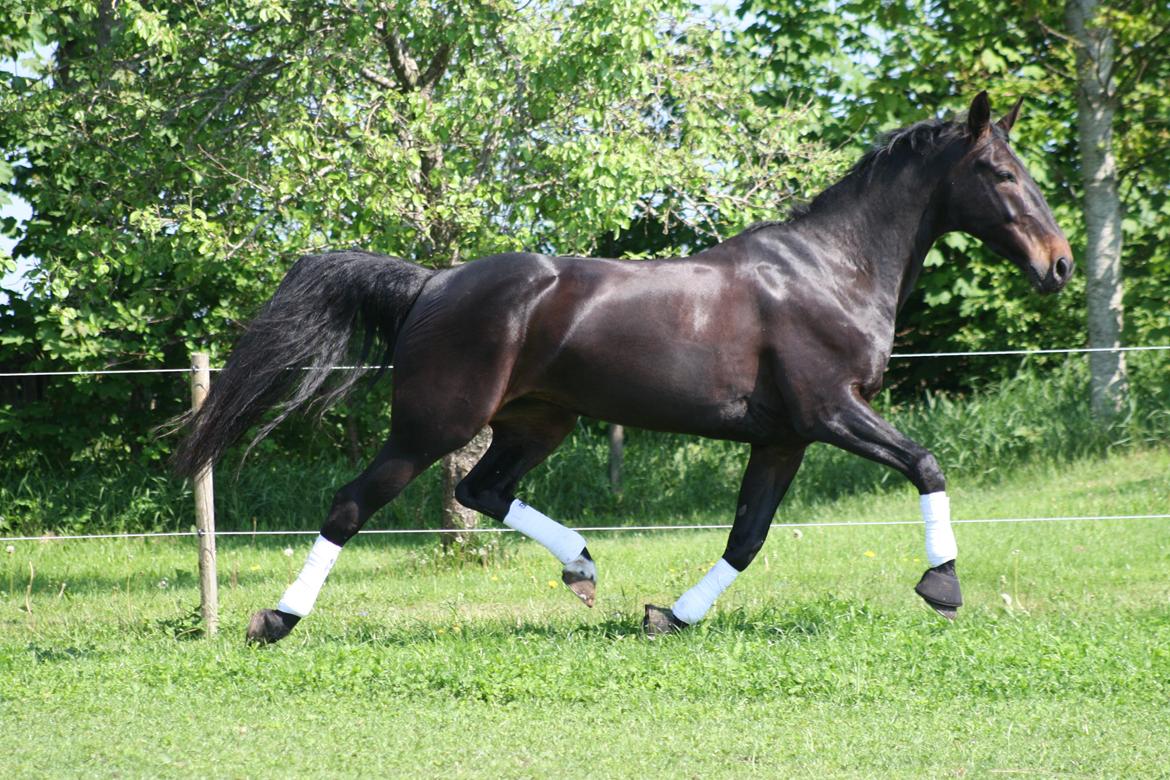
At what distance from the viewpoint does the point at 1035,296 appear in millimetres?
13305

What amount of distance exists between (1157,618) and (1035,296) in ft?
25.5

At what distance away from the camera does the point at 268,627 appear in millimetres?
5695

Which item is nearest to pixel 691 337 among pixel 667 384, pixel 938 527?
pixel 667 384

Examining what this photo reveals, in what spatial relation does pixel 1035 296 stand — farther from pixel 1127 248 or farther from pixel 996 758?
pixel 996 758

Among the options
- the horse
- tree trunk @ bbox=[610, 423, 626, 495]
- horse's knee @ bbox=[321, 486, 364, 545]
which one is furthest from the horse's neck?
tree trunk @ bbox=[610, 423, 626, 495]

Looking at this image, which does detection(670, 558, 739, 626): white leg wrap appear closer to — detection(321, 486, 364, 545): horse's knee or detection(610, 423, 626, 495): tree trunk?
detection(321, 486, 364, 545): horse's knee

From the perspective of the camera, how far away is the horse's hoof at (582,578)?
5.76 metres

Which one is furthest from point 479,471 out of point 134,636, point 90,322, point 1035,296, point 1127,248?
point 1127,248

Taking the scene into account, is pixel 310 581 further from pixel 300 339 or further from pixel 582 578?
pixel 582 578

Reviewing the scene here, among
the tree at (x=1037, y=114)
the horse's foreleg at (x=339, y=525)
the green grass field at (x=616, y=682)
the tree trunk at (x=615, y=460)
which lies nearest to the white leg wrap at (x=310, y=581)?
the horse's foreleg at (x=339, y=525)

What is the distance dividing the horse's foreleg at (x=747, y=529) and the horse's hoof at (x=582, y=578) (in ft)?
0.95

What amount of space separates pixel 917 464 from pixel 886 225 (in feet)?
3.61

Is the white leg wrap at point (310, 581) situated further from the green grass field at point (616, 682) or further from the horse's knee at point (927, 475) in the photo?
the horse's knee at point (927, 475)

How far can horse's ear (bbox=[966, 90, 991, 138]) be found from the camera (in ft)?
17.9
